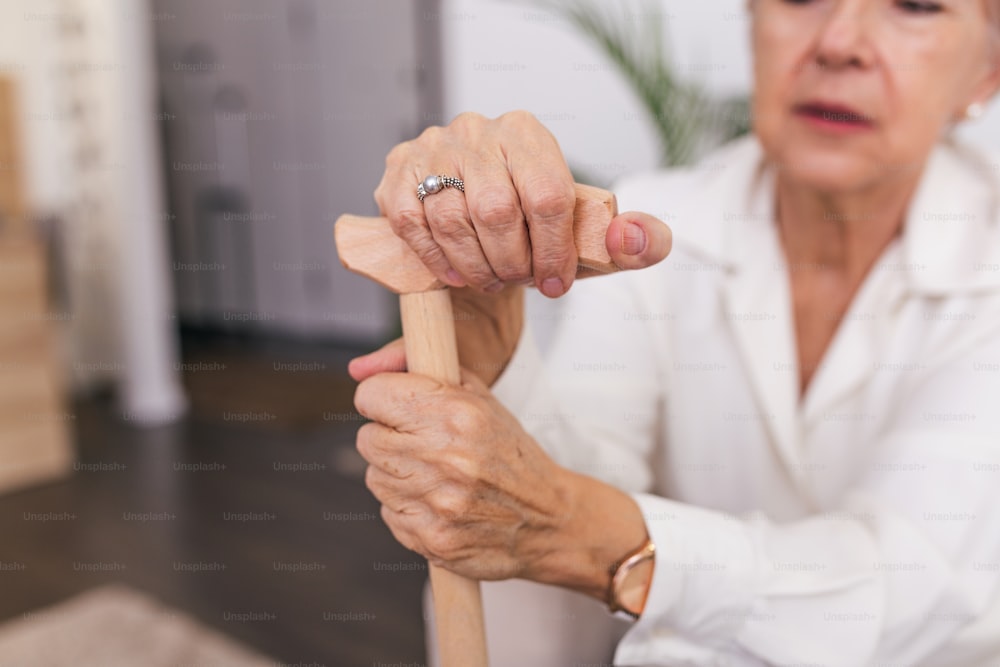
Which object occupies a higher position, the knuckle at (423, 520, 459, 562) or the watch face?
the knuckle at (423, 520, 459, 562)

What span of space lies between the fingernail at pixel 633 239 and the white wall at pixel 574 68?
1473 millimetres

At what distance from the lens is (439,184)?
0.62m

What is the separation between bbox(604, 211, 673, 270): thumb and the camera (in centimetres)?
59

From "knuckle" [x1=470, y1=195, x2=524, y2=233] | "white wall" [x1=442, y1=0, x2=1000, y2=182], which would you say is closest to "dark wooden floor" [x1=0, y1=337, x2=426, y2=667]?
"white wall" [x1=442, y1=0, x2=1000, y2=182]

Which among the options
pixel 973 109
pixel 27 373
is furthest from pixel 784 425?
pixel 27 373

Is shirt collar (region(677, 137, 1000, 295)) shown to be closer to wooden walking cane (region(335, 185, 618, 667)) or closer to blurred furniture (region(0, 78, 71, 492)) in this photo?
wooden walking cane (region(335, 185, 618, 667))

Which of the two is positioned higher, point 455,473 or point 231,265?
point 455,473

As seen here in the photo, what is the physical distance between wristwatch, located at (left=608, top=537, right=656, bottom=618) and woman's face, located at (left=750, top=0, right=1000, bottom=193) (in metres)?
0.51

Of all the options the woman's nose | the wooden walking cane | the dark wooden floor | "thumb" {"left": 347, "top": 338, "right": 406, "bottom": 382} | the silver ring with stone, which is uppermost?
the woman's nose

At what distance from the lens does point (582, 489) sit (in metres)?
0.75

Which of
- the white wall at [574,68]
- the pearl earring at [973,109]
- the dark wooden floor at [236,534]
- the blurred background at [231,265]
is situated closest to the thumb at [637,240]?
the pearl earring at [973,109]

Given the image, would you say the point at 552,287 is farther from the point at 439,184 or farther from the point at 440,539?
the point at 440,539

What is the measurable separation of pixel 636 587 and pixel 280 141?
4635 millimetres

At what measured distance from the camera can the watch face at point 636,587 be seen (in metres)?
0.77
